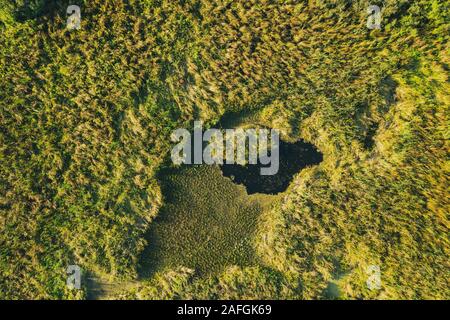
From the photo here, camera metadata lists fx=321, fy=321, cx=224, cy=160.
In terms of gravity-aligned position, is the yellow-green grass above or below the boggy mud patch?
below

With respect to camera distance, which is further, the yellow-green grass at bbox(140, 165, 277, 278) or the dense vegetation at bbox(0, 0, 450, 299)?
the yellow-green grass at bbox(140, 165, 277, 278)

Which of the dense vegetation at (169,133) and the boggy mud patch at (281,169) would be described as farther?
the boggy mud patch at (281,169)

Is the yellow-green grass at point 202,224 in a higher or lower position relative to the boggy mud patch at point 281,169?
lower

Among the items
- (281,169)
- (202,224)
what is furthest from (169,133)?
(281,169)
